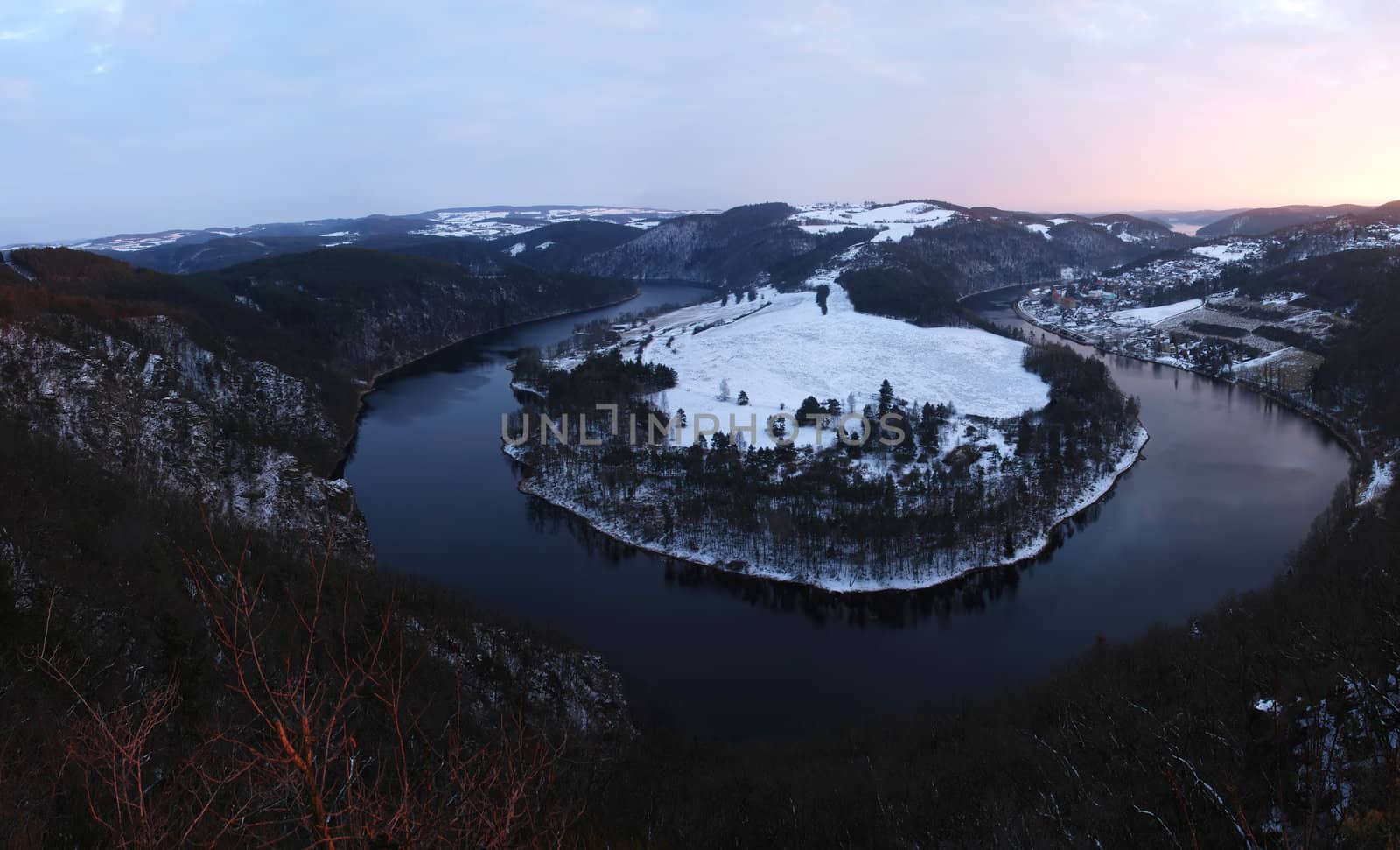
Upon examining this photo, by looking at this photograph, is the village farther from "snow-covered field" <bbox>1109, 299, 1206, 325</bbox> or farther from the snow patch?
the snow patch

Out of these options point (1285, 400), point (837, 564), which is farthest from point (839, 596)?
point (1285, 400)

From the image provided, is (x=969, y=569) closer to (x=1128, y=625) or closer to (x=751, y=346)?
(x=1128, y=625)

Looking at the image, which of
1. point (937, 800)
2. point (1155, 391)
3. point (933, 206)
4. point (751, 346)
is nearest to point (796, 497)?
point (937, 800)

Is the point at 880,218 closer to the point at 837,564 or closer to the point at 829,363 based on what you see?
the point at 829,363

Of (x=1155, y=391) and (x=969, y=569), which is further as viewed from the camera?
(x=1155, y=391)

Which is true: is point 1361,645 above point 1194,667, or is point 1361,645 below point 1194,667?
above
